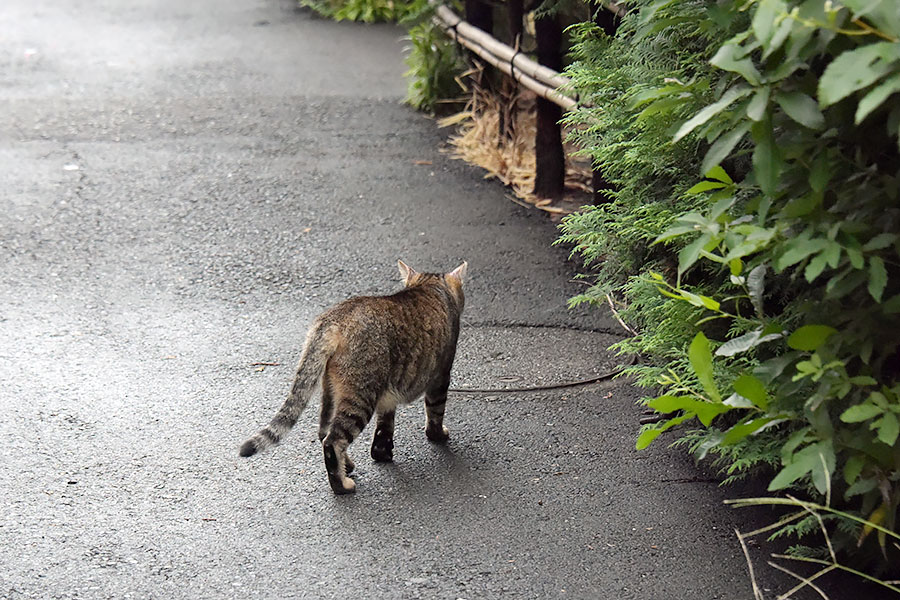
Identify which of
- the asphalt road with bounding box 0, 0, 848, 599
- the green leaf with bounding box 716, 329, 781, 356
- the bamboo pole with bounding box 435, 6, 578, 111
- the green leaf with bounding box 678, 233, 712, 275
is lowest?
the asphalt road with bounding box 0, 0, 848, 599

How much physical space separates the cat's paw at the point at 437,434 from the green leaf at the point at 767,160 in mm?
2453

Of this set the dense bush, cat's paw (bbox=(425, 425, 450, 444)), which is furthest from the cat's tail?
the dense bush

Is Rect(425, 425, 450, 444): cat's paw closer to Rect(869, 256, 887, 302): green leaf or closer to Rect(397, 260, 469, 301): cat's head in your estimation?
Rect(397, 260, 469, 301): cat's head

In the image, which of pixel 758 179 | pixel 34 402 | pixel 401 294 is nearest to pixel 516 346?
pixel 401 294

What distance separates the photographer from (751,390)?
291 cm

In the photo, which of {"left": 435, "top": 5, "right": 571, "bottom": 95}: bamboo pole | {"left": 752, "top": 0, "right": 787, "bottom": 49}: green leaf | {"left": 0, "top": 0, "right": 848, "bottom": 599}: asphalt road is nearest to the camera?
{"left": 752, "top": 0, "right": 787, "bottom": 49}: green leaf

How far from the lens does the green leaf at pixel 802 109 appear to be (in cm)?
255

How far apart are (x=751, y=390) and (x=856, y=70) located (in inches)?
40.0

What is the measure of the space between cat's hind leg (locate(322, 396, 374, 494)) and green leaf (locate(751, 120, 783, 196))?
2.13 m

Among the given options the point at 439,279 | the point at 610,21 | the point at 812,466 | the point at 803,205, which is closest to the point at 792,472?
the point at 812,466

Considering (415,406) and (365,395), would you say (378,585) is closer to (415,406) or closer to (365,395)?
(365,395)

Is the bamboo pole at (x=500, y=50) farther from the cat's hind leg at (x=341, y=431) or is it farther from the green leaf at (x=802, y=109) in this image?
the green leaf at (x=802, y=109)

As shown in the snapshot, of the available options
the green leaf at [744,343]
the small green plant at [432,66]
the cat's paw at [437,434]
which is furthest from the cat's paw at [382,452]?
the small green plant at [432,66]

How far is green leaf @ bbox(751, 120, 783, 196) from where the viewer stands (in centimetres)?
269
